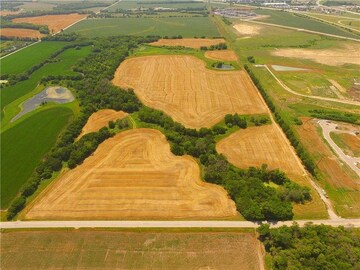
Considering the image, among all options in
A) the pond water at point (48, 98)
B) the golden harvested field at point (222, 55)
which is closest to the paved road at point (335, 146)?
the golden harvested field at point (222, 55)

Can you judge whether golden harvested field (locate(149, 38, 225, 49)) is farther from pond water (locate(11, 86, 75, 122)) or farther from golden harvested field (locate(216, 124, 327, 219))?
golden harvested field (locate(216, 124, 327, 219))

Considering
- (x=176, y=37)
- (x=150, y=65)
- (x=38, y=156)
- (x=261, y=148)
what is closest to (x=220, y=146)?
(x=261, y=148)

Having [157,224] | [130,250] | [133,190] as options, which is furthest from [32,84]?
[130,250]

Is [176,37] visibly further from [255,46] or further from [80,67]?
[80,67]

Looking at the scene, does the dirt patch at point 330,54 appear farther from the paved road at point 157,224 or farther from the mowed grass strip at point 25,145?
the mowed grass strip at point 25,145

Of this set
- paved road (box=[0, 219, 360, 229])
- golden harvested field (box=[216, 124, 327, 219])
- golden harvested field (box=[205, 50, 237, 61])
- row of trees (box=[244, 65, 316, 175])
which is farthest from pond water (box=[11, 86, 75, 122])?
golden harvested field (box=[205, 50, 237, 61])
